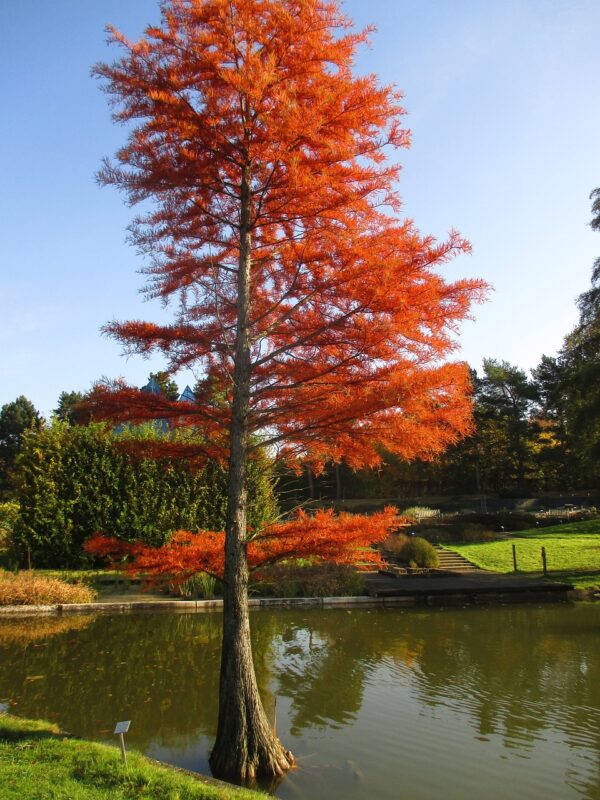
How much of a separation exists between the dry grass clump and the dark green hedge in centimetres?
338

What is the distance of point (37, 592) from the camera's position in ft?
44.3

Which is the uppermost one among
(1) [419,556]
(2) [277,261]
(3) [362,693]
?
(2) [277,261]

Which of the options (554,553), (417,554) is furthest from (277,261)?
(554,553)

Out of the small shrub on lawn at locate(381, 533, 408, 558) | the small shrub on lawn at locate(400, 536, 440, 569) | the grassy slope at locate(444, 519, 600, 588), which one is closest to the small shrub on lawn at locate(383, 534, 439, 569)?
the small shrub on lawn at locate(400, 536, 440, 569)

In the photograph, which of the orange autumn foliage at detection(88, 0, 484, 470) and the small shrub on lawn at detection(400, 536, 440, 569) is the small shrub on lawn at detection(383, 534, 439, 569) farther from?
the orange autumn foliage at detection(88, 0, 484, 470)

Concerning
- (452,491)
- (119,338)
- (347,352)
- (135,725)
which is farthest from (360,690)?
(452,491)

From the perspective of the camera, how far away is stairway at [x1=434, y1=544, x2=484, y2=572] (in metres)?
21.1

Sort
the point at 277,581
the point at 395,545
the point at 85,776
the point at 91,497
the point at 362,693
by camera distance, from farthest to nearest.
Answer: the point at 395,545
the point at 91,497
the point at 277,581
the point at 362,693
the point at 85,776

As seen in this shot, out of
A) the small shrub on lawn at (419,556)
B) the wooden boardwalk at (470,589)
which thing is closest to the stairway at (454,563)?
the small shrub on lawn at (419,556)

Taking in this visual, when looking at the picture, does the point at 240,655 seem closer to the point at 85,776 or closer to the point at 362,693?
the point at 85,776

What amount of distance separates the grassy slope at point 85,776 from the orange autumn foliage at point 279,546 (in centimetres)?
166

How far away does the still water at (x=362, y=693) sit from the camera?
19.8ft

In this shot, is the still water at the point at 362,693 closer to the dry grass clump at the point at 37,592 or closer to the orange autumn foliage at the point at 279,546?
the dry grass clump at the point at 37,592

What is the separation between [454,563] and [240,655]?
17719 mm
